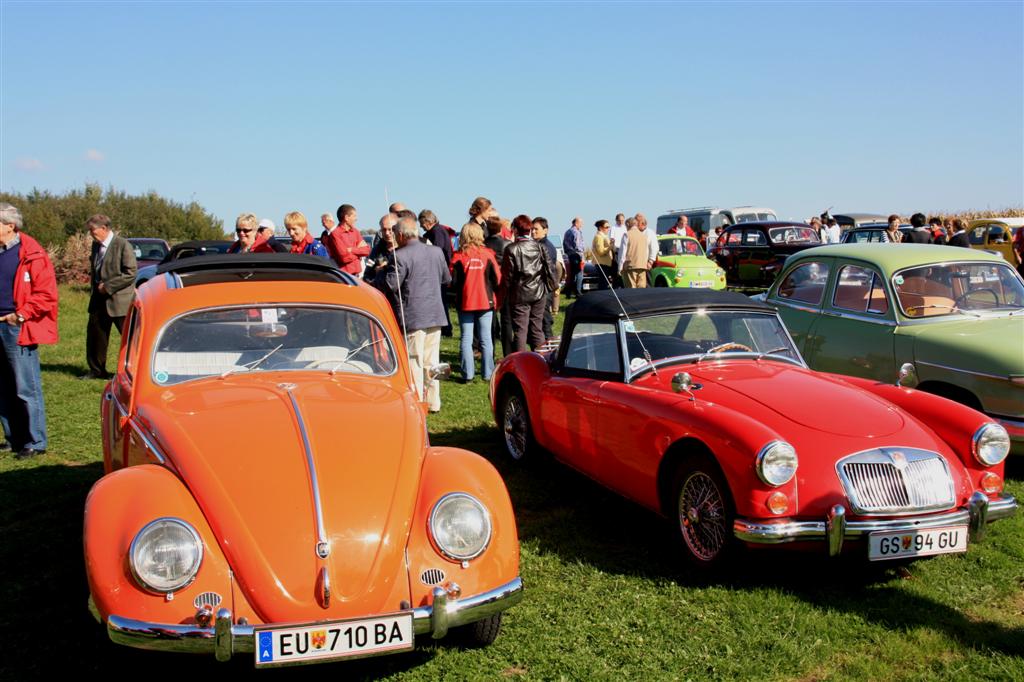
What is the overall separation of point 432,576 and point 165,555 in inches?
42.2

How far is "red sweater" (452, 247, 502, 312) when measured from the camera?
10172mm

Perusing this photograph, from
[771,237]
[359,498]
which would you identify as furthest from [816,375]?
[771,237]

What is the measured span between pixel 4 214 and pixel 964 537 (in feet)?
24.3

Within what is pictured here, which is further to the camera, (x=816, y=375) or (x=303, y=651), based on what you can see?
(x=816, y=375)

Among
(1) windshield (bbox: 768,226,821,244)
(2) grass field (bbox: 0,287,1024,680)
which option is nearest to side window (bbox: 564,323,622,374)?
(2) grass field (bbox: 0,287,1024,680)

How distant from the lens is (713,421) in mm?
4844

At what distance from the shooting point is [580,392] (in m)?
6.17

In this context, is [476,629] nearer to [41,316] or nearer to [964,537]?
[964,537]

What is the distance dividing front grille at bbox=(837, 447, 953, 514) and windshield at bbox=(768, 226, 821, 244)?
61.9 ft

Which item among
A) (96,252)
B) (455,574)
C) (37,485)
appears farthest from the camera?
(96,252)

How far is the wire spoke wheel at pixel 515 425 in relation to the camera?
23.3 ft

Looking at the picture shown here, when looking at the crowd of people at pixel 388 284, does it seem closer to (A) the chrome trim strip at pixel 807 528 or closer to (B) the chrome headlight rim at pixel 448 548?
(B) the chrome headlight rim at pixel 448 548

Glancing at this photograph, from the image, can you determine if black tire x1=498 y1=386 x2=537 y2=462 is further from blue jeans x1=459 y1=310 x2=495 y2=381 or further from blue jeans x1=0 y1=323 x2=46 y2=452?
blue jeans x1=0 y1=323 x2=46 y2=452

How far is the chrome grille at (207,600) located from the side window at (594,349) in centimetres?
327
